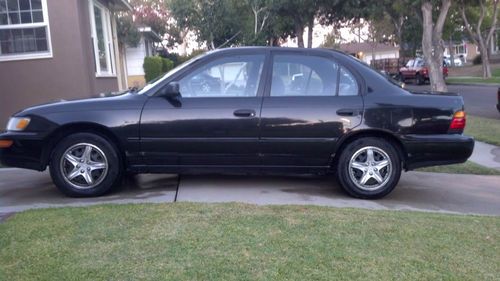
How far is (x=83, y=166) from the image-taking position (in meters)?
6.39

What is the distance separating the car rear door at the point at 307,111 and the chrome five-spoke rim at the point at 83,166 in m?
1.75

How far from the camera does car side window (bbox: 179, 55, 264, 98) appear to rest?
21.4 feet

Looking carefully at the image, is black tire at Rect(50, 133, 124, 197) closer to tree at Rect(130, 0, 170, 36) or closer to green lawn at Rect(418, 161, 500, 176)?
green lawn at Rect(418, 161, 500, 176)

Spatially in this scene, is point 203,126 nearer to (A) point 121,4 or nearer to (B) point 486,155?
(B) point 486,155

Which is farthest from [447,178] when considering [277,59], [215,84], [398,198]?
[215,84]

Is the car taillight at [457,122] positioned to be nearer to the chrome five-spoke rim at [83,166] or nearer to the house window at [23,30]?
the chrome five-spoke rim at [83,166]

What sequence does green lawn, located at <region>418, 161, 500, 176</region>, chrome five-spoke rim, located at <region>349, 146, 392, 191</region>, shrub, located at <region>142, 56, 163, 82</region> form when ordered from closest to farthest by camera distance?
1. chrome five-spoke rim, located at <region>349, 146, 392, 191</region>
2. green lawn, located at <region>418, 161, 500, 176</region>
3. shrub, located at <region>142, 56, 163, 82</region>

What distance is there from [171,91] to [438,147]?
116 inches

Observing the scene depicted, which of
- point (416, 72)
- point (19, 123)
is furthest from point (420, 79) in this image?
point (19, 123)

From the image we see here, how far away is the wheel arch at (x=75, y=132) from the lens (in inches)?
252

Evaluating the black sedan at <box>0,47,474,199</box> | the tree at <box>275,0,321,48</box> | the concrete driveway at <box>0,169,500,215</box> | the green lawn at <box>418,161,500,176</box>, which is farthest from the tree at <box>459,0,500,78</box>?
the black sedan at <box>0,47,474,199</box>

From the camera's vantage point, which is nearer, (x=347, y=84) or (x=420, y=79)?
(x=347, y=84)

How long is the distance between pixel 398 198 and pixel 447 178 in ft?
4.87

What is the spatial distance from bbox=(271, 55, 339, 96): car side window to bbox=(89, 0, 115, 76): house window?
7.98 m
